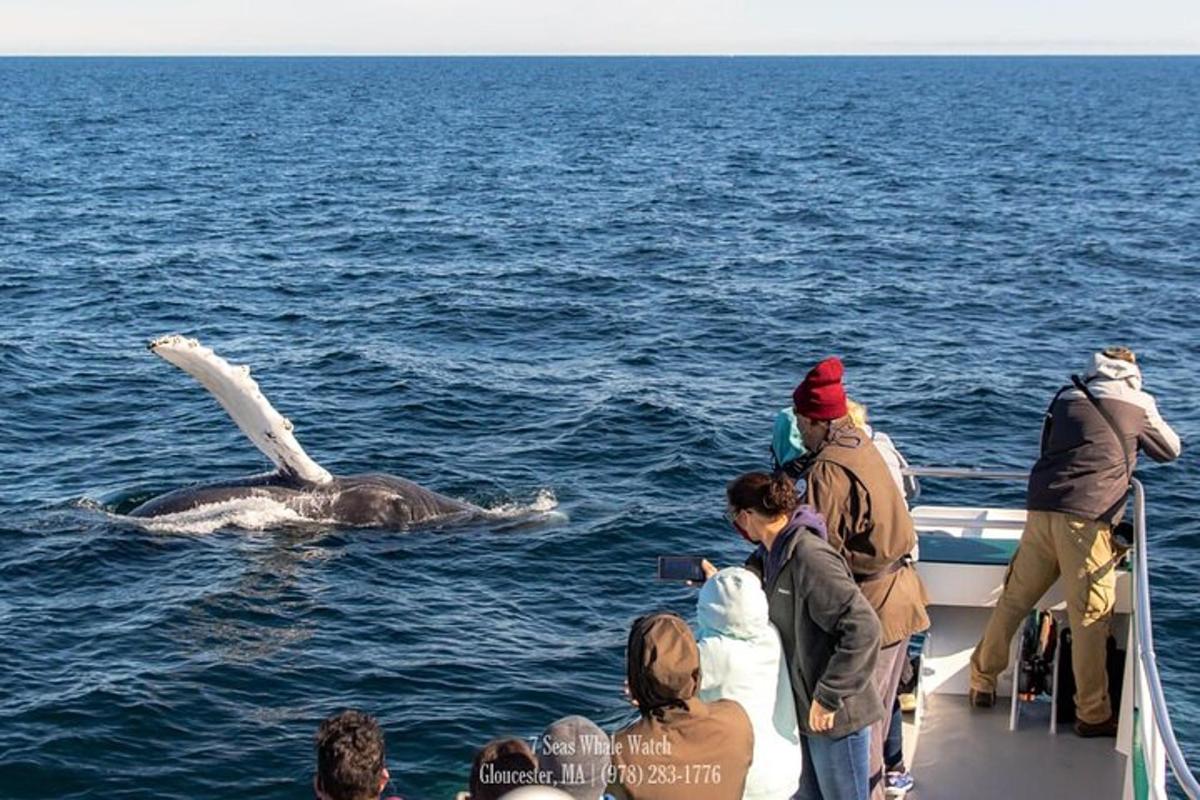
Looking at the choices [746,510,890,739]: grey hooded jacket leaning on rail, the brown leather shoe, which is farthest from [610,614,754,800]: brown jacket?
the brown leather shoe

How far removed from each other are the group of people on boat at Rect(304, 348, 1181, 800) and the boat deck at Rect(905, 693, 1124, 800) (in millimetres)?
544

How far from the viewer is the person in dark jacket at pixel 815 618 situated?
7555 millimetres

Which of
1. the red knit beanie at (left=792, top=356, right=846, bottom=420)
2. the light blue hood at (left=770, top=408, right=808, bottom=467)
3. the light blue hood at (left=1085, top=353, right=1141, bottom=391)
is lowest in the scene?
the light blue hood at (left=770, top=408, right=808, bottom=467)

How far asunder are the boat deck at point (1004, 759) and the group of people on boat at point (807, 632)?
544mm

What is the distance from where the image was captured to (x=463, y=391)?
2852cm

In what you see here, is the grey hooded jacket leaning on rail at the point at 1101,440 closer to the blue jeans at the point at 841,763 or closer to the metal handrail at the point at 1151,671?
the metal handrail at the point at 1151,671

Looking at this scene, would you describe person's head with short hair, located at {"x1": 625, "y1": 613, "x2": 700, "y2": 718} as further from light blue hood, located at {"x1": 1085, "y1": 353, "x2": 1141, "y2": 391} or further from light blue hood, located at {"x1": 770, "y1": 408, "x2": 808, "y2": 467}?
light blue hood, located at {"x1": 1085, "y1": 353, "x2": 1141, "y2": 391}

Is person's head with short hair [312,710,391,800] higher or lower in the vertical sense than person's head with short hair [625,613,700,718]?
lower

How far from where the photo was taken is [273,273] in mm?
42250

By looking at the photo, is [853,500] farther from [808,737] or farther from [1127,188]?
[1127,188]

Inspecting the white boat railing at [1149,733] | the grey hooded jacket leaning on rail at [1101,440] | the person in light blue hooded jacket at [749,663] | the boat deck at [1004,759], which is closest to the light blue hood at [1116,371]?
the grey hooded jacket leaning on rail at [1101,440]

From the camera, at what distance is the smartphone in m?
8.41

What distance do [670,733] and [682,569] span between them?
66.8 inches

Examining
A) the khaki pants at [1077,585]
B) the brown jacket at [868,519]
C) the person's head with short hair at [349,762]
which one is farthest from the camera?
the khaki pants at [1077,585]
